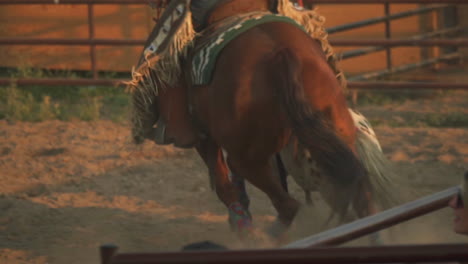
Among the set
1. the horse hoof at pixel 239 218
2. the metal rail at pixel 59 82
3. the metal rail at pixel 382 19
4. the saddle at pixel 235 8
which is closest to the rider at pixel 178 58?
the saddle at pixel 235 8

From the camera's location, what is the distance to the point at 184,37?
12.3ft

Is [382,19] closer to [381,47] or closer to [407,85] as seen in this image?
[381,47]

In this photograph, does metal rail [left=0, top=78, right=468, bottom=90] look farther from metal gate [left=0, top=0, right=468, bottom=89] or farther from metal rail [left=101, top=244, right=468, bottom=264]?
metal rail [left=101, top=244, right=468, bottom=264]

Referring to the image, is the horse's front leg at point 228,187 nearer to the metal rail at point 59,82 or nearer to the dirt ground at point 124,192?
the dirt ground at point 124,192

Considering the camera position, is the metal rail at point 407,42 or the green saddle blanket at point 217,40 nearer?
the green saddle blanket at point 217,40

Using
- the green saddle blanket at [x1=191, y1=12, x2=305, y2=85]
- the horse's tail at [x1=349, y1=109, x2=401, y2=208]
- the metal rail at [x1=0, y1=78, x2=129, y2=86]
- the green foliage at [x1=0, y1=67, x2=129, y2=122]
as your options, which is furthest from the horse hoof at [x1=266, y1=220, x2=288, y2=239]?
the metal rail at [x1=0, y1=78, x2=129, y2=86]

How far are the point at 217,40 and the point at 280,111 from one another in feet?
1.61

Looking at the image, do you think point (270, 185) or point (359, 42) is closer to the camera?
point (270, 185)

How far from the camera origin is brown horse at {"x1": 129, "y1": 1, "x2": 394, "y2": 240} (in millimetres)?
3158

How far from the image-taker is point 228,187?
12.7 feet

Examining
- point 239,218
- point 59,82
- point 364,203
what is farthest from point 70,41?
point 364,203

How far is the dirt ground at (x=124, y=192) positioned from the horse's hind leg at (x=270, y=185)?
15 centimetres

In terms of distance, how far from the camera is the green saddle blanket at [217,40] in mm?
3449

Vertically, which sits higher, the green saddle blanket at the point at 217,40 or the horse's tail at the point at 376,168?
the green saddle blanket at the point at 217,40
